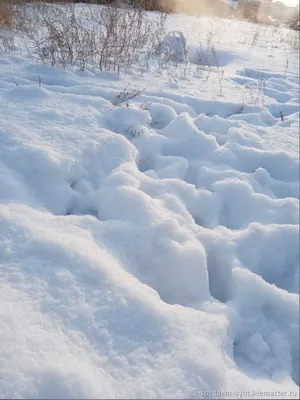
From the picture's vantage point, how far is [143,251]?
158 centimetres

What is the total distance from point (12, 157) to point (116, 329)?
1.31 meters

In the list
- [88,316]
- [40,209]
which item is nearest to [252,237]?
[88,316]

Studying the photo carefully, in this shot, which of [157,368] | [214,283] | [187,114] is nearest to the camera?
[157,368]

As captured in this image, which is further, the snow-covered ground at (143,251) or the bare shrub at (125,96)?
the bare shrub at (125,96)

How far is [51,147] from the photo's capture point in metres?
2.20

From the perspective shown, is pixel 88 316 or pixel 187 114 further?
pixel 187 114

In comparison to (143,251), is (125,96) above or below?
above

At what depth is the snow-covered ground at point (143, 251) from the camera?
1.11 m

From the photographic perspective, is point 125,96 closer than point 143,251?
No

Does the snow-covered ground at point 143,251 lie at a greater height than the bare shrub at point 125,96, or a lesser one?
lesser

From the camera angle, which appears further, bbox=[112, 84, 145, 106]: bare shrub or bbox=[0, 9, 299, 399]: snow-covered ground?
bbox=[112, 84, 145, 106]: bare shrub

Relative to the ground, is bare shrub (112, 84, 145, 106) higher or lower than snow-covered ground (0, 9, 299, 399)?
higher

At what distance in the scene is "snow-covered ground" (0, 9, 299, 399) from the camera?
1108mm

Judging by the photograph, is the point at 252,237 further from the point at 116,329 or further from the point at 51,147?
the point at 51,147
